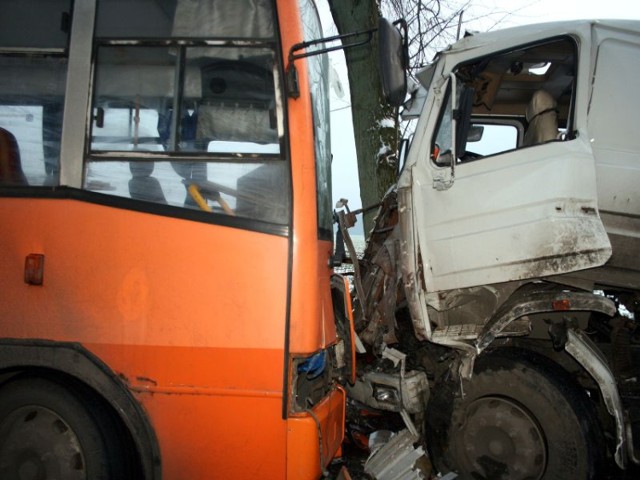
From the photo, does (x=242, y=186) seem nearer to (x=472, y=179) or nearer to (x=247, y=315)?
(x=247, y=315)

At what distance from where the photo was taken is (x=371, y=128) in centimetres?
655

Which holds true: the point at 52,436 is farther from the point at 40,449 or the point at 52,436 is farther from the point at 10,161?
the point at 10,161

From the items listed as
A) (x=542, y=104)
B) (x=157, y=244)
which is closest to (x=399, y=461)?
(x=157, y=244)

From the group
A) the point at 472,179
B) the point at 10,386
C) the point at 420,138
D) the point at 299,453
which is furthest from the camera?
the point at 420,138

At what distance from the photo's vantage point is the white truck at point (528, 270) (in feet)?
9.99

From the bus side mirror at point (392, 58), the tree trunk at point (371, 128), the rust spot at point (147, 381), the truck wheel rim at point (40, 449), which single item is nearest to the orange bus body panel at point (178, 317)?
the rust spot at point (147, 381)

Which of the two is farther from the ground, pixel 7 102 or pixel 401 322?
pixel 7 102

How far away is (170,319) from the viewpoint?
2570 millimetres

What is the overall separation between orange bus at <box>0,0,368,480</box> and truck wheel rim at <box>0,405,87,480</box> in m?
0.01

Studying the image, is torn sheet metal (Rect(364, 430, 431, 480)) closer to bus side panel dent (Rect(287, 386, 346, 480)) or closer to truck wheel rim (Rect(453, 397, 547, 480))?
truck wheel rim (Rect(453, 397, 547, 480))

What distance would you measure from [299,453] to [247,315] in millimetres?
751

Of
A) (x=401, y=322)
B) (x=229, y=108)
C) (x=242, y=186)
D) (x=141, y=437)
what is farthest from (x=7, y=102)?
(x=401, y=322)

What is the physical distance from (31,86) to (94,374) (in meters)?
1.63

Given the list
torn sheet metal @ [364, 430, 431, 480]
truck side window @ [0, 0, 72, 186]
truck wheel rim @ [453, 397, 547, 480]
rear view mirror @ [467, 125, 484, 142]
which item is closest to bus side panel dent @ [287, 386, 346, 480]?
torn sheet metal @ [364, 430, 431, 480]
